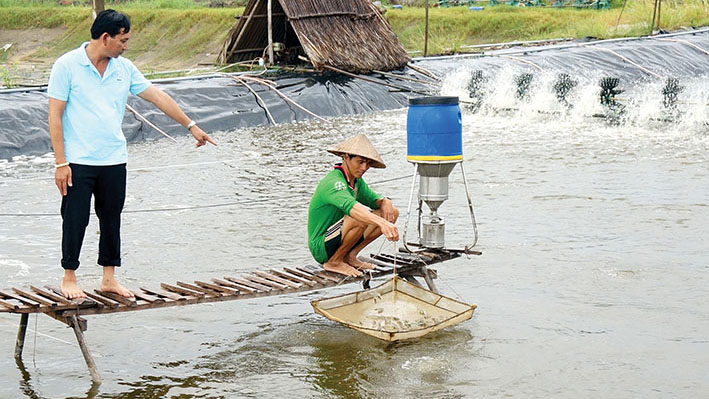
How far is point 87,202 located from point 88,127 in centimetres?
38

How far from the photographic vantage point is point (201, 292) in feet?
16.1

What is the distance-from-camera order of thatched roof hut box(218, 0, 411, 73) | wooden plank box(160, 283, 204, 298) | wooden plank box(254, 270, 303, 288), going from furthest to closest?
1. thatched roof hut box(218, 0, 411, 73)
2. wooden plank box(254, 270, 303, 288)
3. wooden plank box(160, 283, 204, 298)

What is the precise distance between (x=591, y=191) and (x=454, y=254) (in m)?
4.05

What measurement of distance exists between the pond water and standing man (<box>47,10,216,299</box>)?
33.1 inches

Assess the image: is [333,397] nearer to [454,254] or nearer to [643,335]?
[454,254]

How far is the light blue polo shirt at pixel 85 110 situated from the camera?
455 cm

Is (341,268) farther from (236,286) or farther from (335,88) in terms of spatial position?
(335,88)

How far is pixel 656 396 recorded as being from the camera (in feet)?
14.8

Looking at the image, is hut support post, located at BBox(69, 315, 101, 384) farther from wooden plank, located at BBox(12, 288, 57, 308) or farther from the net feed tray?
the net feed tray

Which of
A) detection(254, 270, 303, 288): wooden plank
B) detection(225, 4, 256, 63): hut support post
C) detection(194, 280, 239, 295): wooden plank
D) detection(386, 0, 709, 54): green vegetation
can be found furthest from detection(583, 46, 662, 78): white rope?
detection(194, 280, 239, 295): wooden plank

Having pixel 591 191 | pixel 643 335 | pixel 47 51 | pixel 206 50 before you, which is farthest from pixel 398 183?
pixel 47 51

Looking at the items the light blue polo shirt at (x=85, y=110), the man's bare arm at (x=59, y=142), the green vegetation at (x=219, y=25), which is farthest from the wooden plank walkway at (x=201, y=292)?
the green vegetation at (x=219, y=25)

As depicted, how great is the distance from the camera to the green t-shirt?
5195 millimetres

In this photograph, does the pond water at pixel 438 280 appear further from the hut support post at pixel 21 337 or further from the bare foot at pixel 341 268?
the bare foot at pixel 341 268
